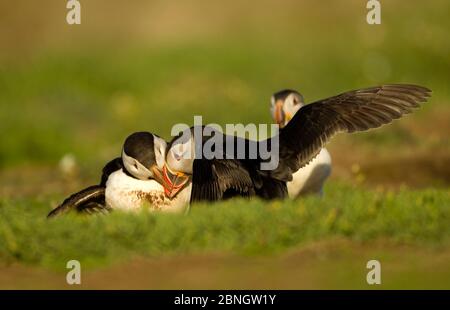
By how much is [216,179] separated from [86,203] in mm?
1231

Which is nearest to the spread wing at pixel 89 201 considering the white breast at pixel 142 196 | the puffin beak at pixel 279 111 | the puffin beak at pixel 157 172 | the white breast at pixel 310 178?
the white breast at pixel 142 196

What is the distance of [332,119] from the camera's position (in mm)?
8555

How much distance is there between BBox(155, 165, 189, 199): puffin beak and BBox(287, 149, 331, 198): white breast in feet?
3.86

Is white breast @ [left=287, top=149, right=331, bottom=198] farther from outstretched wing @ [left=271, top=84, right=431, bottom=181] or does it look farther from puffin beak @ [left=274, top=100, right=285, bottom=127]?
puffin beak @ [left=274, top=100, right=285, bottom=127]

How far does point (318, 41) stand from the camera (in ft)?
67.6

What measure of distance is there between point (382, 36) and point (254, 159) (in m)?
11.6

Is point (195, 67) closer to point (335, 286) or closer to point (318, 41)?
point (318, 41)

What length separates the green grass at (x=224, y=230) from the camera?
7352 mm

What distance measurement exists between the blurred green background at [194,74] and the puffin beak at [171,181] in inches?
56.8

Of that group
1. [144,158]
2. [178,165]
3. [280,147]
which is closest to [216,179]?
[178,165]

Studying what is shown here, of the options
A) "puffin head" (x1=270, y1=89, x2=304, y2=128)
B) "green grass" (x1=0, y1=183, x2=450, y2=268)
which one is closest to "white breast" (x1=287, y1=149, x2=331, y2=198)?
A: "puffin head" (x1=270, y1=89, x2=304, y2=128)

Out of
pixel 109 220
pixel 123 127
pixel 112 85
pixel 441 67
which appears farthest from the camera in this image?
pixel 112 85
